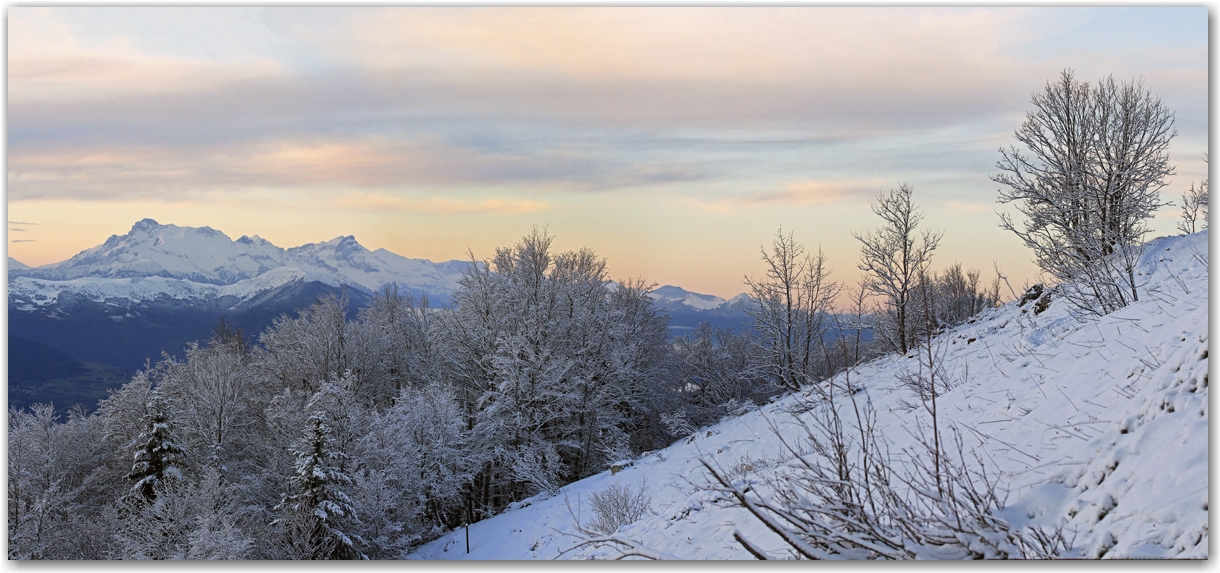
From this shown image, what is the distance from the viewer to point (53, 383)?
2655 cm

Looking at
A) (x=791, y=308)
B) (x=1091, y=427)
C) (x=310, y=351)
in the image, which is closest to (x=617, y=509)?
(x=1091, y=427)

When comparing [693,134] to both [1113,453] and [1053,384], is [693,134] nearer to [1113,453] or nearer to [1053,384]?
[1053,384]

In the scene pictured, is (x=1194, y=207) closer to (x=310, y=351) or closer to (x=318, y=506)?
(x=318, y=506)

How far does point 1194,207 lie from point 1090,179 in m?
3.97

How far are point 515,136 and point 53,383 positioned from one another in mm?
27609

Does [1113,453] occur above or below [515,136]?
below

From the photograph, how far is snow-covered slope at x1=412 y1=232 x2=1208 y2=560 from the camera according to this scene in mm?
3764

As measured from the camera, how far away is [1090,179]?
12.0 metres

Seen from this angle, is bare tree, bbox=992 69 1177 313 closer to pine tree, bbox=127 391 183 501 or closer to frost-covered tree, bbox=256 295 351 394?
pine tree, bbox=127 391 183 501

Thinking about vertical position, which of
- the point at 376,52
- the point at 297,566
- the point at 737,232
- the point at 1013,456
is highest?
the point at 376,52

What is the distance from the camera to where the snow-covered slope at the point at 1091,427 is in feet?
12.3

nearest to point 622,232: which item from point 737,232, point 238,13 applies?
point 737,232

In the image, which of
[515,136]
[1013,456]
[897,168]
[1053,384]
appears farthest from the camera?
[515,136]

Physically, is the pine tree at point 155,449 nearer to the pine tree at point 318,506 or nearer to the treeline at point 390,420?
the treeline at point 390,420
